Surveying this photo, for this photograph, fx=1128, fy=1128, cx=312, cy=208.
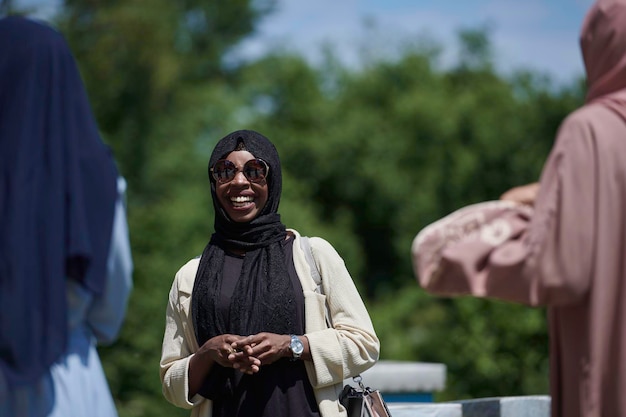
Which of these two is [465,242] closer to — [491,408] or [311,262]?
[311,262]

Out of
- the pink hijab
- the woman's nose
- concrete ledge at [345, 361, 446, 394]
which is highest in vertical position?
the pink hijab

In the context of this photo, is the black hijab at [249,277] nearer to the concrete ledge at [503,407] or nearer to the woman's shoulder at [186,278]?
the woman's shoulder at [186,278]

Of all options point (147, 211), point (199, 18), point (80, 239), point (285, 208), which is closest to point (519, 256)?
point (80, 239)

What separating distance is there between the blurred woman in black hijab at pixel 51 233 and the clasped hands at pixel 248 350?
19.0 inches

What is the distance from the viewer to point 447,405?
15.4 feet

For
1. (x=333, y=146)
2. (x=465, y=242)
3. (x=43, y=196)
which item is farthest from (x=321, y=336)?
(x=333, y=146)

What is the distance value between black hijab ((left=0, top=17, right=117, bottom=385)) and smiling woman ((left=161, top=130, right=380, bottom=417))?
70 cm

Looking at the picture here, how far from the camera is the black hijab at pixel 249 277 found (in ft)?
12.2

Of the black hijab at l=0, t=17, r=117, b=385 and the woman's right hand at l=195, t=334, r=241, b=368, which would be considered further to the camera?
the woman's right hand at l=195, t=334, r=241, b=368

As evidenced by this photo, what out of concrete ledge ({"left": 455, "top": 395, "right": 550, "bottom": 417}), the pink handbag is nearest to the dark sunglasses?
the pink handbag

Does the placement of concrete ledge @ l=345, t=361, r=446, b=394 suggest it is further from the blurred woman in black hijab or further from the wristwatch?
the blurred woman in black hijab

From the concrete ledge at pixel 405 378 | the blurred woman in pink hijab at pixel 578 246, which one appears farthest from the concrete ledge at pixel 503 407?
the blurred woman in pink hijab at pixel 578 246

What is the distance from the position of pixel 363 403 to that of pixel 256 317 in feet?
1.49

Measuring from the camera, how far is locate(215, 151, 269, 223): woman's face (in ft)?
12.7
